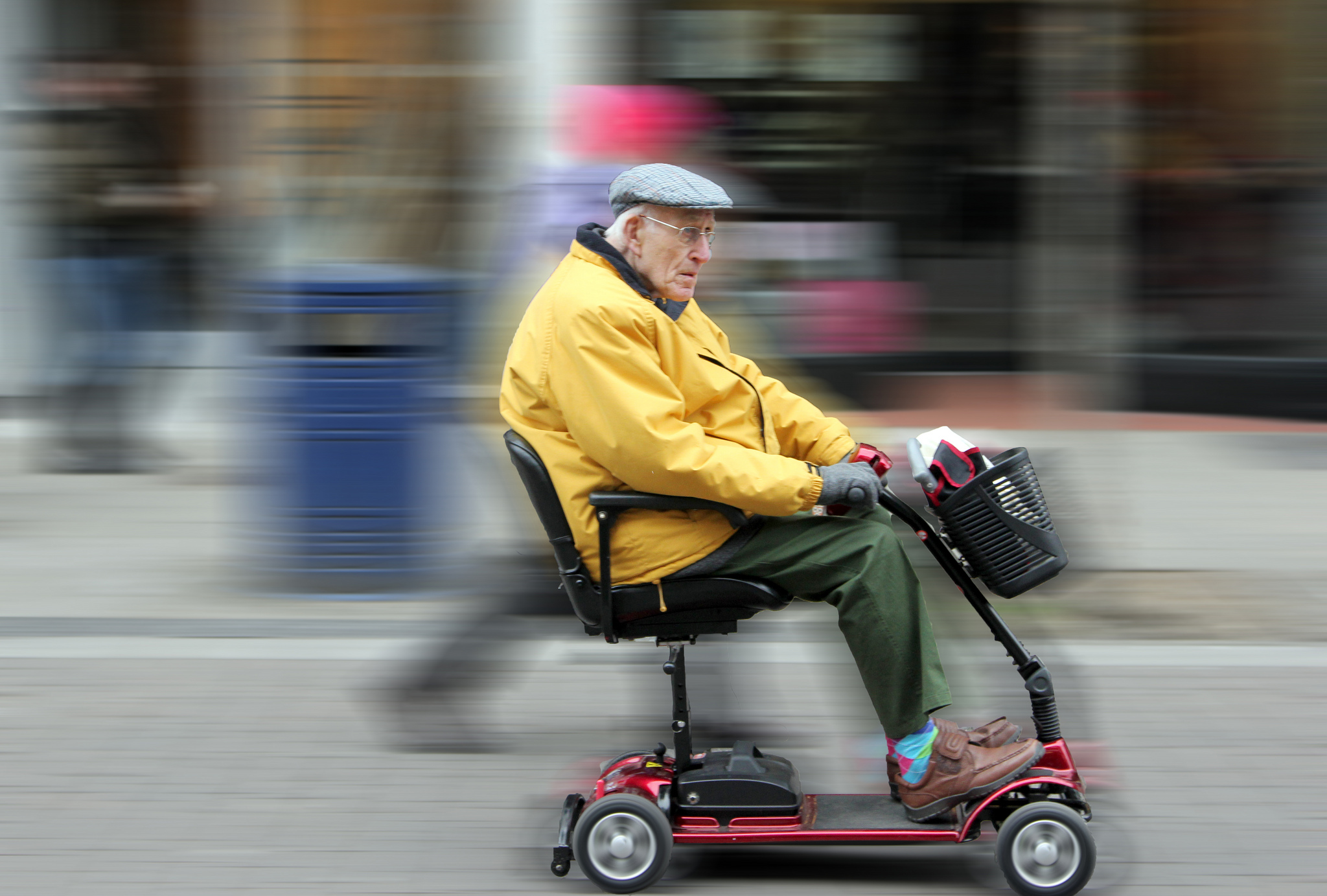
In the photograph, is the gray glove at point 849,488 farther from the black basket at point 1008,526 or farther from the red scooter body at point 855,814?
the red scooter body at point 855,814

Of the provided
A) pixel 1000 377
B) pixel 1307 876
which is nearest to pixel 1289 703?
pixel 1307 876

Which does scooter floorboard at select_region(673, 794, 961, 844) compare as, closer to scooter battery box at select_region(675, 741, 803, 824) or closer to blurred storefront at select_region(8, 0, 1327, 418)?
scooter battery box at select_region(675, 741, 803, 824)

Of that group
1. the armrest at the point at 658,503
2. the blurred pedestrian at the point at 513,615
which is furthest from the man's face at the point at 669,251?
the blurred pedestrian at the point at 513,615

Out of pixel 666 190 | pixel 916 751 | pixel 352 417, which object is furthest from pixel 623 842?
pixel 352 417

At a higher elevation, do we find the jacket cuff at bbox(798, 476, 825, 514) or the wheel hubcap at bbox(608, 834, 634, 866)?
the jacket cuff at bbox(798, 476, 825, 514)

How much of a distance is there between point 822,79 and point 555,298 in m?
6.17

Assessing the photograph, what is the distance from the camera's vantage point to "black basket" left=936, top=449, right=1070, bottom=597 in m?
3.16

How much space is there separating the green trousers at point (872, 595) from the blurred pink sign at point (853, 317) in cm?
556

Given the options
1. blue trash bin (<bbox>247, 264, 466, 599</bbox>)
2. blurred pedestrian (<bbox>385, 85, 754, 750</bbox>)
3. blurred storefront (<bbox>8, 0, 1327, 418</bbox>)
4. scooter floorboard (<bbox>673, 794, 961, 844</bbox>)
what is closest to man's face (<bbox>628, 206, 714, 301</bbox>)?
blurred pedestrian (<bbox>385, 85, 754, 750</bbox>)

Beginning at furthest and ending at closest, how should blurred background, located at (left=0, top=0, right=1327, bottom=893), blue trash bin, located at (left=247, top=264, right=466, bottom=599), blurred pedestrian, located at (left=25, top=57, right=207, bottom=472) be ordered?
blurred pedestrian, located at (left=25, top=57, right=207, bottom=472) < blue trash bin, located at (left=247, top=264, right=466, bottom=599) < blurred background, located at (left=0, top=0, right=1327, bottom=893)

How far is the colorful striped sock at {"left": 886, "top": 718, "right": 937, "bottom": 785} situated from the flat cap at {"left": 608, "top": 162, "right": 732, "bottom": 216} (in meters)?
1.14

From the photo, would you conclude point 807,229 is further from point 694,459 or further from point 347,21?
point 694,459

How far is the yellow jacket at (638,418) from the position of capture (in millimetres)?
3125

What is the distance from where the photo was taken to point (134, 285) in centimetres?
789
